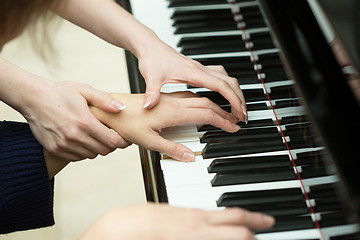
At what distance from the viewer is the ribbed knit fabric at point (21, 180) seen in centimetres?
117

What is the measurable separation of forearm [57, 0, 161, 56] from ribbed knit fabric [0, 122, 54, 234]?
34 centimetres

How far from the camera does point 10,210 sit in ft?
3.87

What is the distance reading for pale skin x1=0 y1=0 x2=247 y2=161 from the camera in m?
1.13

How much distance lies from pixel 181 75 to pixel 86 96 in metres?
0.24

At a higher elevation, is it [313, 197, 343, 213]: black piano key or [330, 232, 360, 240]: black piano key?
[313, 197, 343, 213]: black piano key

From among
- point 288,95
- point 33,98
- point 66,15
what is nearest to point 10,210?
point 33,98

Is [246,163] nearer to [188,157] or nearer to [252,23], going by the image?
[188,157]

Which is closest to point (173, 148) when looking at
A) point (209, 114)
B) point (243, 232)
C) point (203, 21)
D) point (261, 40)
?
point (209, 114)

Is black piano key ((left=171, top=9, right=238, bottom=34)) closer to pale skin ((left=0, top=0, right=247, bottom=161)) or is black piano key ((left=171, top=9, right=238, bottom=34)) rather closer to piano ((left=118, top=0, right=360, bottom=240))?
piano ((left=118, top=0, right=360, bottom=240))

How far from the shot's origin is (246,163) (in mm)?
1061

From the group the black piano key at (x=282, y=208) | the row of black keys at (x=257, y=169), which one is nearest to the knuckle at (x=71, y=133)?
the row of black keys at (x=257, y=169)

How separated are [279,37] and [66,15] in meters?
0.66

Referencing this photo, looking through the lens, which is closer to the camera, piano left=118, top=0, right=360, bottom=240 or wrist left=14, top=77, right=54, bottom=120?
piano left=118, top=0, right=360, bottom=240

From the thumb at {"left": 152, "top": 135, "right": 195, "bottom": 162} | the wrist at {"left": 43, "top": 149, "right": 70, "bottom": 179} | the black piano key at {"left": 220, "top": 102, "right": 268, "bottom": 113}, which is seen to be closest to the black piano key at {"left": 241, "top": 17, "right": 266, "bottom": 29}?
the black piano key at {"left": 220, "top": 102, "right": 268, "bottom": 113}
